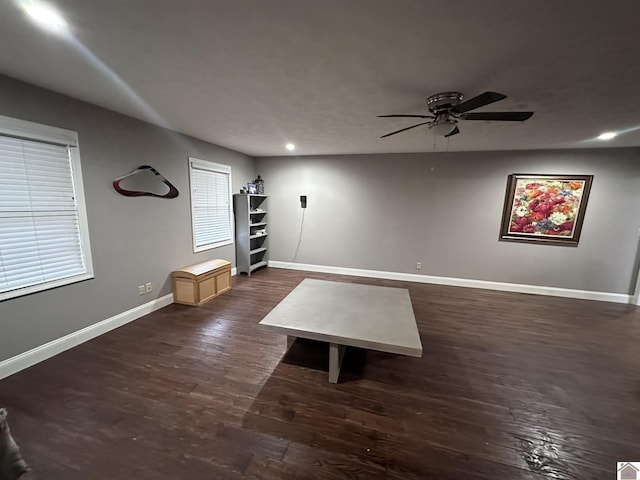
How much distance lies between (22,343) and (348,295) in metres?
3.05

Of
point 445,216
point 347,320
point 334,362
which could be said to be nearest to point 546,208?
point 445,216

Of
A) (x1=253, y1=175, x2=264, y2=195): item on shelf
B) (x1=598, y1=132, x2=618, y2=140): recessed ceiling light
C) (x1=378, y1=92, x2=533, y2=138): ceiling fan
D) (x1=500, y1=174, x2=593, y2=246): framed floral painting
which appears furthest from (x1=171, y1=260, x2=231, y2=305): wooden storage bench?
(x1=598, y1=132, x2=618, y2=140): recessed ceiling light

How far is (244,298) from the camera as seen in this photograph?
3959 millimetres

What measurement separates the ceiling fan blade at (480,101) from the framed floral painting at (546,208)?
3190 mm

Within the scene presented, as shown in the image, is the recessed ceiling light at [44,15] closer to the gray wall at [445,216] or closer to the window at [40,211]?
the window at [40,211]

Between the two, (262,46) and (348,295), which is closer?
(262,46)

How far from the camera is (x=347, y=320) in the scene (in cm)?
226

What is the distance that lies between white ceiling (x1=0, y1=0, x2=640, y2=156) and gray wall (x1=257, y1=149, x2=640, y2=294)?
5.35 ft

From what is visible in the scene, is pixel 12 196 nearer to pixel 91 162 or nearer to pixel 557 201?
pixel 91 162

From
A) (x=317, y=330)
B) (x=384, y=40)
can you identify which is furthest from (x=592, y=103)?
(x=317, y=330)

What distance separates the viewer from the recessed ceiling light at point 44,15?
1.22 meters

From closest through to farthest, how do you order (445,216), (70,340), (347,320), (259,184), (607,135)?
1. (347,320)
2. (70,340)
3. (607,135)
4. (445,216)
5. (259,184)

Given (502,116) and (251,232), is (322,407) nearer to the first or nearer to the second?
(502,116)

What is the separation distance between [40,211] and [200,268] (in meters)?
1.85
